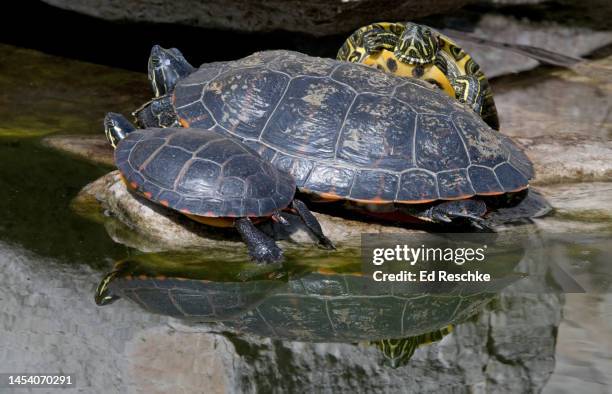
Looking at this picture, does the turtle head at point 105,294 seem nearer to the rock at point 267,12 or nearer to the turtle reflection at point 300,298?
the turtle reflection at point 300,298

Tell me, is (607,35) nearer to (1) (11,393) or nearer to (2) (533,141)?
(2) (533,141)

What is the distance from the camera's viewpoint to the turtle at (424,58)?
21.7 ft

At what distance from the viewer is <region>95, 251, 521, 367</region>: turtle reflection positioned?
4.16 m

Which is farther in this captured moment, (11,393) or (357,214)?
(357,214)

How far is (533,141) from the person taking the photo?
21.6ft

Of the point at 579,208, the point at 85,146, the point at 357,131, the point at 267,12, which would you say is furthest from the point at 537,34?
the point at 85,146

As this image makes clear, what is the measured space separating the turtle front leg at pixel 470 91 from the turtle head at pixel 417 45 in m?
0.30

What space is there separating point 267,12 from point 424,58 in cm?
227

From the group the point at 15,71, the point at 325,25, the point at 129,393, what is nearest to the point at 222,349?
the point at 129,393

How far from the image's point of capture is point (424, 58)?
21.7 ft

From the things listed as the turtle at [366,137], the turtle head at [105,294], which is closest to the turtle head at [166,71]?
the turtle at [366,137]

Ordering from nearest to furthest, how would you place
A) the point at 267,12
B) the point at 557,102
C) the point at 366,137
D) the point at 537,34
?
1. the point at 366,137
2. the point at 267,12
3. the point at 557,102
4. the point at 537,34

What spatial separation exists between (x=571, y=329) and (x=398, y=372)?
3.22 ft

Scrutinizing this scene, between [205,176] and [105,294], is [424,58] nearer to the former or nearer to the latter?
[205,176]
